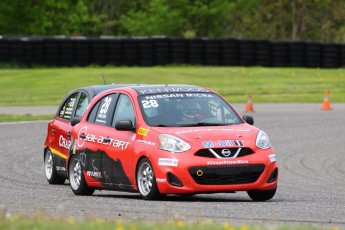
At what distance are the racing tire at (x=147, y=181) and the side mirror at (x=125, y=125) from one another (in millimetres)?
481

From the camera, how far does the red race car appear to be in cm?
1186

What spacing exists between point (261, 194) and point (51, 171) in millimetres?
4019

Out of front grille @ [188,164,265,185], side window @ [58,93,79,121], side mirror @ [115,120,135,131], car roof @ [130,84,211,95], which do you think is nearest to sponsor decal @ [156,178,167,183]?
front grille @ [188,164,265,185]

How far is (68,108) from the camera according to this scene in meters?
15.5

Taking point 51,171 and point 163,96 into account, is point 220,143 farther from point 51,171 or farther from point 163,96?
point 51,171

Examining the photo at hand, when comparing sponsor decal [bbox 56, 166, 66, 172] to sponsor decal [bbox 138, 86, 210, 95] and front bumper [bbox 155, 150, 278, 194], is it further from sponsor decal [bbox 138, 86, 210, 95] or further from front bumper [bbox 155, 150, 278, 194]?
front bumper [bbox 155, 150, 278, 194]

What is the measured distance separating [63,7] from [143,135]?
2459 inches

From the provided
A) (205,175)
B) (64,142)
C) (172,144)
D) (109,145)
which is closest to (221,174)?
(205,175)

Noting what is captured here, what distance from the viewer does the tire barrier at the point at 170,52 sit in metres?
48.1

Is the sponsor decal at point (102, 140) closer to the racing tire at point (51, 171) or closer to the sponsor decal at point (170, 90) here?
the sponsor decal at point (170, 90)

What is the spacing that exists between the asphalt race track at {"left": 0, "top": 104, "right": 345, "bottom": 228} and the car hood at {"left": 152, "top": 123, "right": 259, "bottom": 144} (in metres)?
0.69

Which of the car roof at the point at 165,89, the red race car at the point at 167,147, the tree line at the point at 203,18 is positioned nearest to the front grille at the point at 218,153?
the red race car at the point at 167,147

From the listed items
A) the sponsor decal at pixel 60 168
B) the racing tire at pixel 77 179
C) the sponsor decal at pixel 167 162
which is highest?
the sponsor decal at pixel 167 162

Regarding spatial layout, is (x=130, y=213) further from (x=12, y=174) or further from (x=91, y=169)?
(x=12, y=174)
